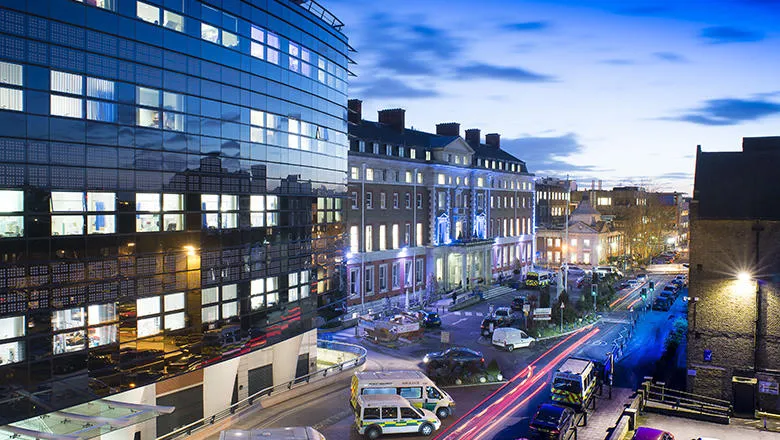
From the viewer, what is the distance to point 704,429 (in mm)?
28594

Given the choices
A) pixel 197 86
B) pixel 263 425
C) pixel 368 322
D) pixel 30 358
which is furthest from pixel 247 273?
pixel 368 322

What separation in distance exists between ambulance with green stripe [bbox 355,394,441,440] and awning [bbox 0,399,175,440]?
27.8ft

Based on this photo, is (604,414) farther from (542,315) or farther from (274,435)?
(542,315)

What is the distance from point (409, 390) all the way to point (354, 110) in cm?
3880

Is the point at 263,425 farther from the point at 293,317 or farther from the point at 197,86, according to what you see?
the point at 197,86

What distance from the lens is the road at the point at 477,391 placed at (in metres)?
30.0

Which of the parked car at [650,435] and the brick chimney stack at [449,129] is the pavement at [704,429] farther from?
the brick chimney stack at [449,129]

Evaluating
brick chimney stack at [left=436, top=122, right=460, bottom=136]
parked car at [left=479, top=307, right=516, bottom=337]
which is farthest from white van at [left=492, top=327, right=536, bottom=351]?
brick chimney stack at [left=436, top=122, right=460, bottom=136]

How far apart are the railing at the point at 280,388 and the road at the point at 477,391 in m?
0.84

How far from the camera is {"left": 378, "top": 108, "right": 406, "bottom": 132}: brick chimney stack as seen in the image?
70500mm

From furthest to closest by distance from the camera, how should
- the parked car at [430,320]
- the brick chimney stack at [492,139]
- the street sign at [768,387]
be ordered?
the brick chimney stack at [492,139] → the parked car at [430,320] → the street sign at [768,387]

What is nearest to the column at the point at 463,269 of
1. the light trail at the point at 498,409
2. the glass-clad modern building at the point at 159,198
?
the light trail at the point at 498,409

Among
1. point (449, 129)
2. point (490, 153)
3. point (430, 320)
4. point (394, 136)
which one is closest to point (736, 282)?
point (430, 320)

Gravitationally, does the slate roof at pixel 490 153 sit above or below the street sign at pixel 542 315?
above
